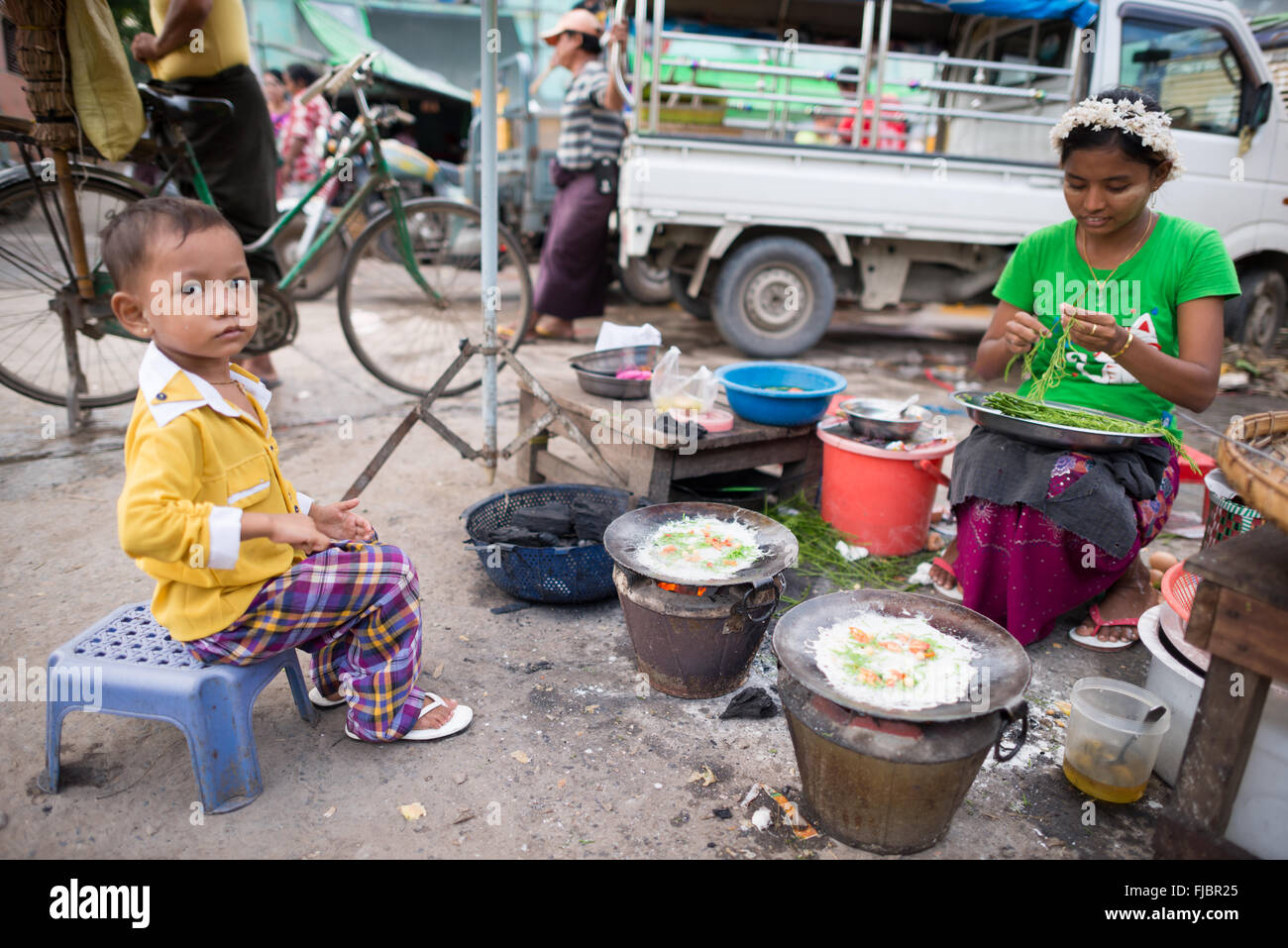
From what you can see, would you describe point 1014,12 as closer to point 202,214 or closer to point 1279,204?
point 1279,204

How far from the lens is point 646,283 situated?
8234 mm

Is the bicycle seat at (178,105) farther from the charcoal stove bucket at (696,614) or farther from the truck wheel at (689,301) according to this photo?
the truck wheel at (689,301)

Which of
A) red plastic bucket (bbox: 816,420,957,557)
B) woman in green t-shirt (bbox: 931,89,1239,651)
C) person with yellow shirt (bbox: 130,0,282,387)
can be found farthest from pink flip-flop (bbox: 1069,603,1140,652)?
person with yellow shirt (bbox: 130,0,282,387)

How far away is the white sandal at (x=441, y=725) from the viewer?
2107 millimetres

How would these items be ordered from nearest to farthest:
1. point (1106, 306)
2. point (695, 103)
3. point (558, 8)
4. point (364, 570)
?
point (364, 570), point (1106, 306), point (695, 103), point (558, 8)

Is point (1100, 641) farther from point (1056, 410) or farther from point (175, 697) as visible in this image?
point (175, 697)

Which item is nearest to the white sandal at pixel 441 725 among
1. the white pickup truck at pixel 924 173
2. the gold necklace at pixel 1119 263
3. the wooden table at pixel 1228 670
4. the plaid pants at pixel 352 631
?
the plaid pants at pixel 352 631

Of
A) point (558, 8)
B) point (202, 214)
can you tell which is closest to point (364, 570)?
point (202, 214)

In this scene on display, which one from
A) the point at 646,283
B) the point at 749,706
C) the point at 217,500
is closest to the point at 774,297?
the point at 646,283

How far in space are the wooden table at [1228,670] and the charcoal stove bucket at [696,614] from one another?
3.20 ft

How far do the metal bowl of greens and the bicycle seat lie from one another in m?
3.67

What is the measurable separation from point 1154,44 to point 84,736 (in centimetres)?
712

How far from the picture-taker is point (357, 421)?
4566 mm

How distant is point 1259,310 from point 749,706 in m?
6.81
